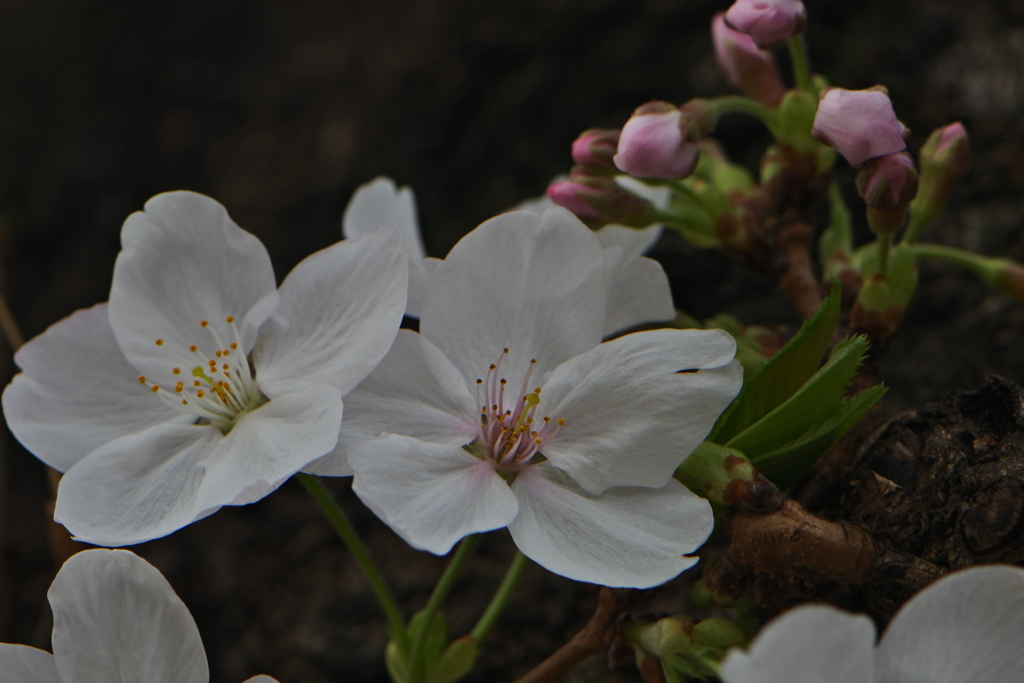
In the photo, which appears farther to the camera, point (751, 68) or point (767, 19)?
point (751, 68)

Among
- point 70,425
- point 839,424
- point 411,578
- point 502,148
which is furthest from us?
point 502,148

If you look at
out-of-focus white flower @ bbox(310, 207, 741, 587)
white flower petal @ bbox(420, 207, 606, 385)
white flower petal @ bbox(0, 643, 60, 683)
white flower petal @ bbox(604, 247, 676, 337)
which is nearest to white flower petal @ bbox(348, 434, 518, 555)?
out-of-focus white flower @ bbox(310, 207, 741, 587)

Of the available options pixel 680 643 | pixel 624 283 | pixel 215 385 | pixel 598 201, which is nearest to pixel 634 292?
pixel 624 283

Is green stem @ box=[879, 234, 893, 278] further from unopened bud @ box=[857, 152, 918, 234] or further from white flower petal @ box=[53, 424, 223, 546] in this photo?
white flower petal @ box=[53, 424, 223, 546]

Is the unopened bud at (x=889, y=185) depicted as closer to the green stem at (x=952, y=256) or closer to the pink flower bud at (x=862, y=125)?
the pink flower bud at (x=862, y=125)

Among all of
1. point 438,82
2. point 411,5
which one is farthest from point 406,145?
point 411,5

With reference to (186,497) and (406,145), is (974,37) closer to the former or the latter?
(406,145)

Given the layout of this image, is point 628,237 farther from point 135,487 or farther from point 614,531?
point 135,487
